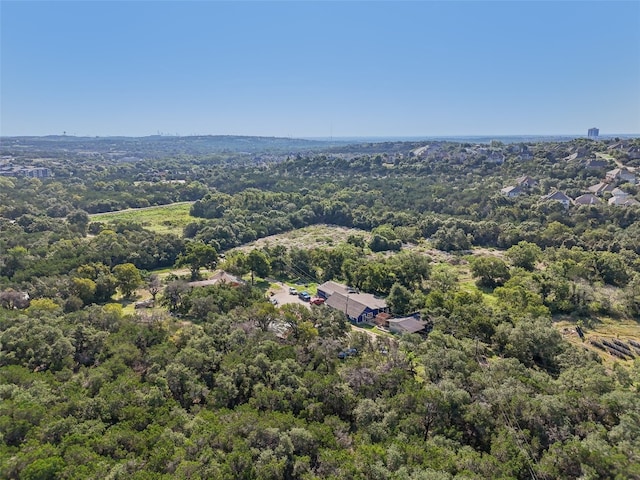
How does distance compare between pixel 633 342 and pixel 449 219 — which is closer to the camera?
pixel 633 342

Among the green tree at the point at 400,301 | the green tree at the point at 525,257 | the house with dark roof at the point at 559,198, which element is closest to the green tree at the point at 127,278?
the green tree at the point at 400,301

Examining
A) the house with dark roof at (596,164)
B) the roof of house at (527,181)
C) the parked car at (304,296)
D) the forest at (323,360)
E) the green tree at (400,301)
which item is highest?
the house with dark roof at (596,164)

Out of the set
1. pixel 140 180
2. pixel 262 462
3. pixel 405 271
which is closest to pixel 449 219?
pixel 405 271

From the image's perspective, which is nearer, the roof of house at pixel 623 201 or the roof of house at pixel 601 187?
the roof of house at pixel 623 201

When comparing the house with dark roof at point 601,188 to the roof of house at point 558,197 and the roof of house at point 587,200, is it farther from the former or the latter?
the roof of house at point 558,197

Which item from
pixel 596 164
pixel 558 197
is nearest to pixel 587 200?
pixel 558 197

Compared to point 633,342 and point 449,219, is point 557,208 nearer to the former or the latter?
point 449,219

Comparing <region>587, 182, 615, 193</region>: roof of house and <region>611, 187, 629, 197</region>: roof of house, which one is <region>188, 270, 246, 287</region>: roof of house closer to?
<region>611, 187, 629, 197</region>: roof of house
